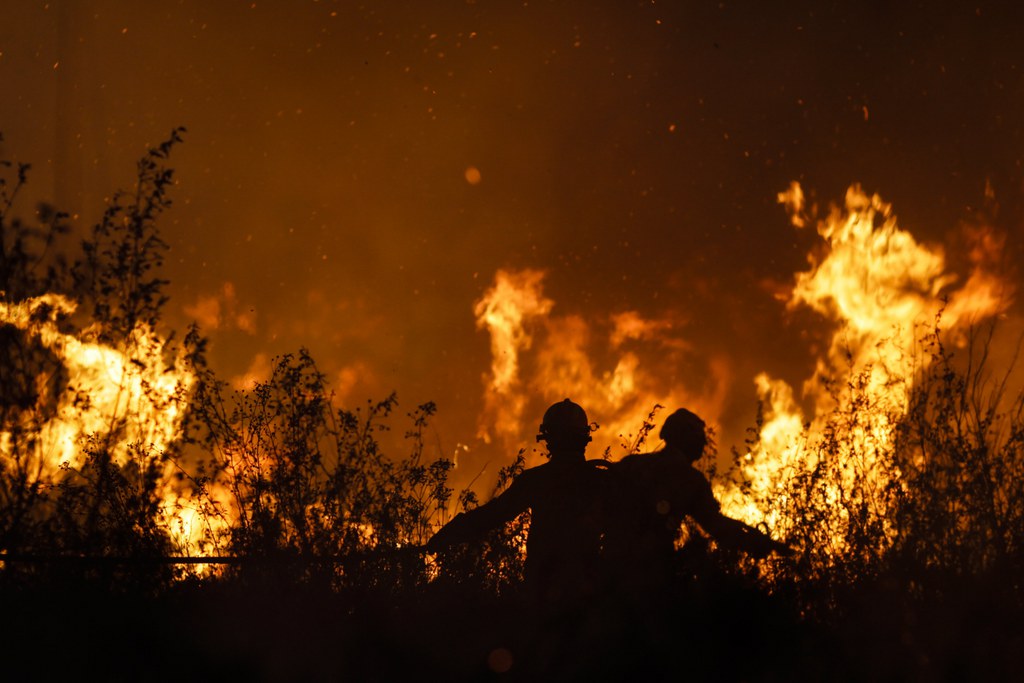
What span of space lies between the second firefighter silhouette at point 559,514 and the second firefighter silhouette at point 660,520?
163 mm

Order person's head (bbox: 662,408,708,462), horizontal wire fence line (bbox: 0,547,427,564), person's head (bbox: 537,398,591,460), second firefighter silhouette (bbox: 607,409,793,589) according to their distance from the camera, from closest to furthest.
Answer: second firefighter silhouette (bbox: 607,409,793,589), person's head (bbox: 662,408,708,462), horizontal wire fence line (bbox: 0,547,427,564), person's head (bbox: 537,398,591,460)

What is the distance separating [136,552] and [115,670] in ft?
5.61

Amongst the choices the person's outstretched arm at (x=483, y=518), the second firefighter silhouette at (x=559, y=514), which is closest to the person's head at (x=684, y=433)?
the second firefighter silhouette at (x=559, y=514)

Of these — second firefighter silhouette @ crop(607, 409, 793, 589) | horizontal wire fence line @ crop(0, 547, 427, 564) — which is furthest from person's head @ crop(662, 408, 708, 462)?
horizontal wire fence line @ crop(0, 547, 427, 564)

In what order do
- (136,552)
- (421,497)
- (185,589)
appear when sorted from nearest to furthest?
1. (185,589)
2. (136,552)
3. (421,497)

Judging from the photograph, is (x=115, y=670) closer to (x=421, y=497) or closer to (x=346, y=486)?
(x=346, y=486)

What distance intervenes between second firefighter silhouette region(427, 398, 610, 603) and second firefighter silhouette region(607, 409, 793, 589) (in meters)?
0.16

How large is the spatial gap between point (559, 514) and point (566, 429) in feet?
1.83

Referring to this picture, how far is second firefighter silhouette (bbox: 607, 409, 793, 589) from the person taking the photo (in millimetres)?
5227

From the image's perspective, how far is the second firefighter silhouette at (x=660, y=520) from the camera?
17.1ft

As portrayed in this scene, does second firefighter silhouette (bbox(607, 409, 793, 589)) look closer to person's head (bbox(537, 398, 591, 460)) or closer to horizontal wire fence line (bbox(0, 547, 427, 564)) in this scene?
person's head (bbox(537, 398, 591, 460))

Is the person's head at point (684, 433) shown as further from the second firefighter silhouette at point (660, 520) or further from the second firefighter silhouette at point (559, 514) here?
the second firefighter silhouette at point (559, 514)

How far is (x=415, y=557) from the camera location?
6.27 m

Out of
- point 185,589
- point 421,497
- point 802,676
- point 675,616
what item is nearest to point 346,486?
point 421,497
